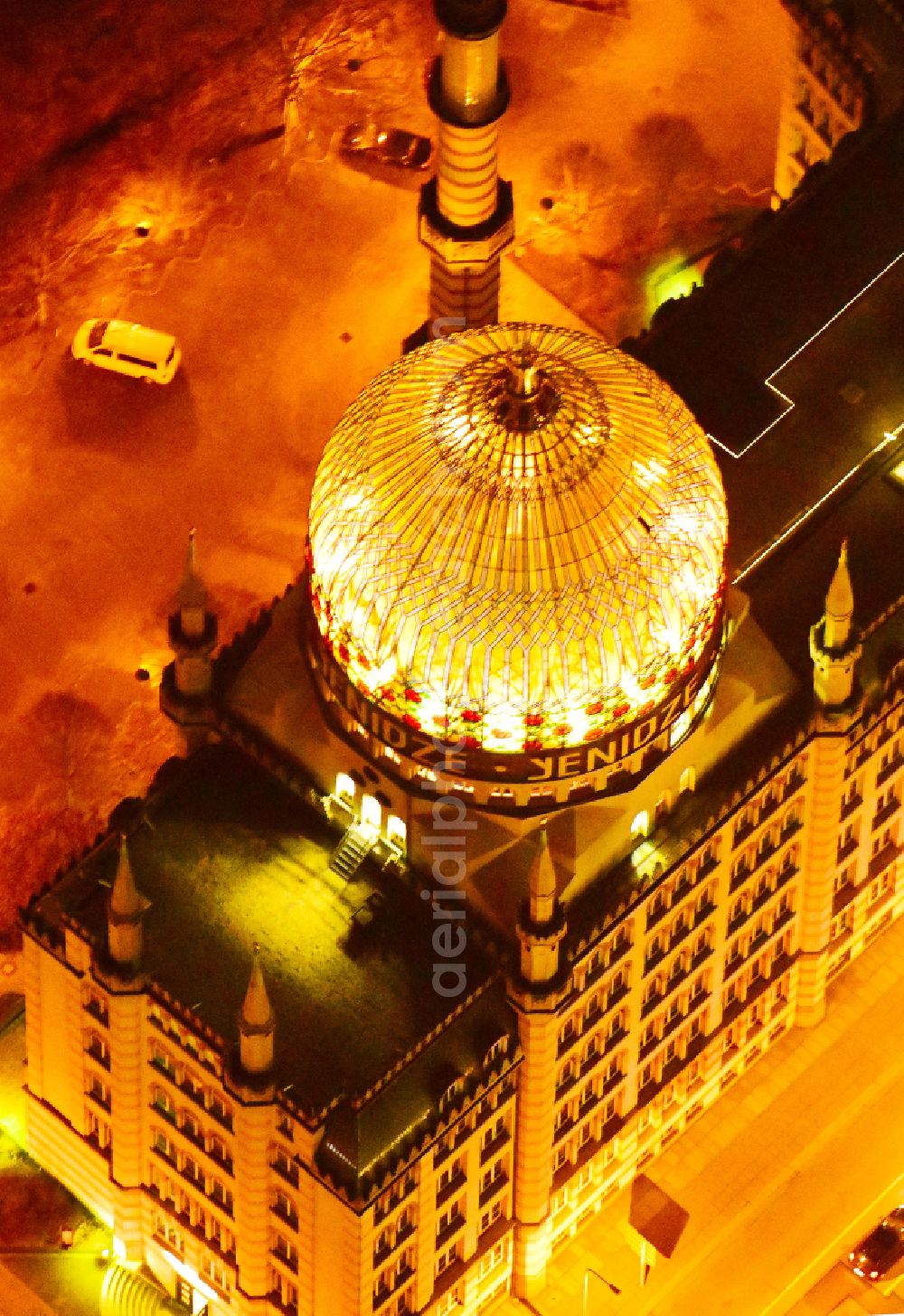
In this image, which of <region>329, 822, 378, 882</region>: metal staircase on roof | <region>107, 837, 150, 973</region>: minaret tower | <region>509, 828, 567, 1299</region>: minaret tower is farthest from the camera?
<region>329, 822, 378, 882</region>: metal staircase on roof

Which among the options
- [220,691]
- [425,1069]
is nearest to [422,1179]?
[425,1069]

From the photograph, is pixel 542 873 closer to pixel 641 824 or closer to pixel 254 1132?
pixel 641 824

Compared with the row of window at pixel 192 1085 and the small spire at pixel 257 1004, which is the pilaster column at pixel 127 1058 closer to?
the row of window at pixel 192 1085

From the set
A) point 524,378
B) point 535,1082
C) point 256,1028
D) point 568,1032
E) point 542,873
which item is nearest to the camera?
point 524,378

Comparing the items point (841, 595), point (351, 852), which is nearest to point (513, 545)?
point (841, 595)

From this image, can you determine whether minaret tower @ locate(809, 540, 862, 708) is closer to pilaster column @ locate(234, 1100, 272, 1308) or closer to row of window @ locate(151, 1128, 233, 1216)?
pilaster column @ locate(234, 1100, 272, 1308)

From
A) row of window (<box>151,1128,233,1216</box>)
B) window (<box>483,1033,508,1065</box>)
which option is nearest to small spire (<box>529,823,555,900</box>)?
window (<box>483,1033,508,1065</box>)

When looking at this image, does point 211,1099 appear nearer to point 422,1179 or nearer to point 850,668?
point 422,1179
